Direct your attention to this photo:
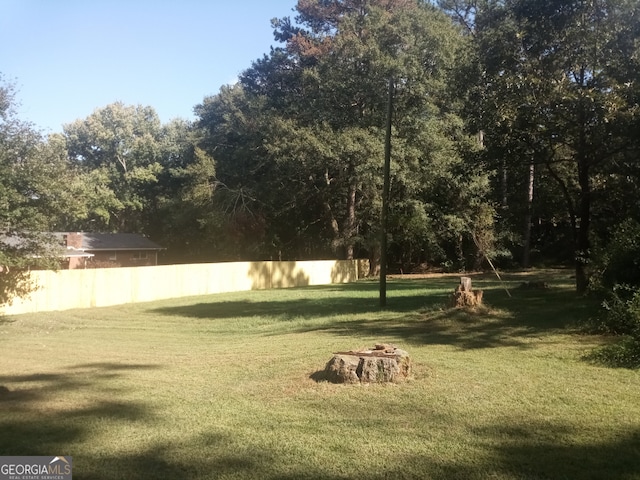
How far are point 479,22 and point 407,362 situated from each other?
1457 centimetres

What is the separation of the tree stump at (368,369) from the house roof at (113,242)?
39.1 meters

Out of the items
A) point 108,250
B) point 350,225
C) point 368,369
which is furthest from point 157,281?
point 108,250

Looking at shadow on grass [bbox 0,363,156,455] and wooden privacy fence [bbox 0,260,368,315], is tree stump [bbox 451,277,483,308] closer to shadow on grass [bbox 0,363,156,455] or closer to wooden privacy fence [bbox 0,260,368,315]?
shadow on grass [bbox 0,363,156,455]

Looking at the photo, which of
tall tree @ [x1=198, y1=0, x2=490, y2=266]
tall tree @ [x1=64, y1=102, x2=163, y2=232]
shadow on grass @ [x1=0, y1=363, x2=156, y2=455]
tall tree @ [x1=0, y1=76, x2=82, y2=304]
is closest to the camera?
shadow on grass @ [x1=0, y1=363, x2=156, y2=455]

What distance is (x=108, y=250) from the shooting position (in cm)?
4578

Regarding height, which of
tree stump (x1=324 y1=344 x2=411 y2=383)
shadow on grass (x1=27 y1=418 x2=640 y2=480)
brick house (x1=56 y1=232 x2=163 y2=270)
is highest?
brick house (x1=56 y1=232 x2=163 y2=270)

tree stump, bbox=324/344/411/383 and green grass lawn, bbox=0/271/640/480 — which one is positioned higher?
tree stump, bbox=324/344/411/383

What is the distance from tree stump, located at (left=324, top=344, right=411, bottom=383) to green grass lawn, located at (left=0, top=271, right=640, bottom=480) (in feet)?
0.71

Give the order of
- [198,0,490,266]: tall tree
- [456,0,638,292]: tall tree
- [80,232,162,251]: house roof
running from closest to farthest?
[456,0,638,292]: tall tree < [198,0,490,266]: tall tree < [80,232,162,251]: house roof

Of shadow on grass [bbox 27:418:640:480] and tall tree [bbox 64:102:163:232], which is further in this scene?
tall tree [bbox 64:102:163:232]

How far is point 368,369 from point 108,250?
41.9 meters

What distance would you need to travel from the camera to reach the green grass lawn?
4.93 metres

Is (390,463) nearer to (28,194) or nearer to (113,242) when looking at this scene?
(28,194)

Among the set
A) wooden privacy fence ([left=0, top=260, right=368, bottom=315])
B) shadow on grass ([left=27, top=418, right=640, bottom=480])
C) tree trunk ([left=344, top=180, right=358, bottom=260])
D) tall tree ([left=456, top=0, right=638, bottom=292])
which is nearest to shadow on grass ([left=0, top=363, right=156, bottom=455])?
shadow on grass ([left=27, top=418, right=640, bottom=480])
